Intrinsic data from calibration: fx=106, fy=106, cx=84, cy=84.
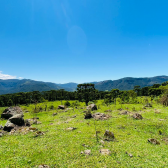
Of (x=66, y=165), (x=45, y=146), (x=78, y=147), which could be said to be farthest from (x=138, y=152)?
(x=45, y=146)

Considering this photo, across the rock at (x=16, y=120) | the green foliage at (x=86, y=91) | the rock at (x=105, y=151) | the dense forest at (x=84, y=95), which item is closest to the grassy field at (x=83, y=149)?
the rock at (x=105, y=151)

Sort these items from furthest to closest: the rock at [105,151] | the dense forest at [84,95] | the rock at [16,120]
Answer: the dense forest at [84,95] < the rock at [16,120] < the rock at [105,151]

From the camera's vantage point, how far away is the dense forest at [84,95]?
77.1 metres

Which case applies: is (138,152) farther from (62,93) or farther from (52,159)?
(62,93)

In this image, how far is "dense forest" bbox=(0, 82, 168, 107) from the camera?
253 ft

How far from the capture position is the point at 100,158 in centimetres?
1450

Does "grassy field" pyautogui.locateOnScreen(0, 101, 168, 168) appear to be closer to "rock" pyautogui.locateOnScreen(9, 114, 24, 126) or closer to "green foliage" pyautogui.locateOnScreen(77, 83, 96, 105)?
"rock" pyautogui.locateOnScreen(9, 114, 24, 126)

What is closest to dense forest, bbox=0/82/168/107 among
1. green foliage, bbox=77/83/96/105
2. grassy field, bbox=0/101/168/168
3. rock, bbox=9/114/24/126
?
green foliage, bbox=77/83/96/105

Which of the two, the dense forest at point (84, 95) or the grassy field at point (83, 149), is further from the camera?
the dense forest at point (84, 95)

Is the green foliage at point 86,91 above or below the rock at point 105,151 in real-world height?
above

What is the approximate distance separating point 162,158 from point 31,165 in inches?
683

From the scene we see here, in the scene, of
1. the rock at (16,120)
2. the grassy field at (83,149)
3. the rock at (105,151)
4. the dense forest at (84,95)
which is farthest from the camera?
the dense forest at (84,95)

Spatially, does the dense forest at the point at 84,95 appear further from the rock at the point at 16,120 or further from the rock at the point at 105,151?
the rock at the point at 105,151

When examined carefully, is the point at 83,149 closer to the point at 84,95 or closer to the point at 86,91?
the point at 86,91
